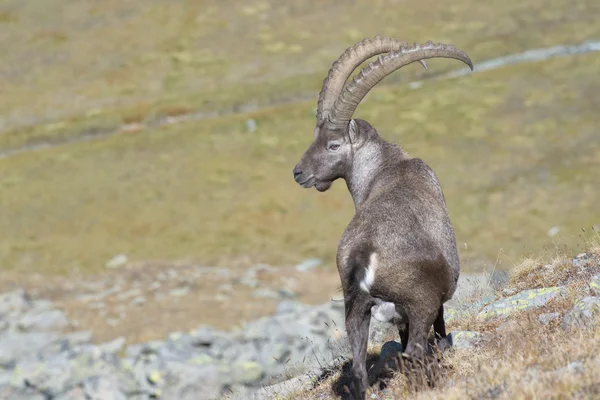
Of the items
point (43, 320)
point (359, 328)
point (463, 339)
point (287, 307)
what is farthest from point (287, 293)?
point (359, 328)

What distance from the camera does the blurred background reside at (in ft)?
113

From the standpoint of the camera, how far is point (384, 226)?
10.3m

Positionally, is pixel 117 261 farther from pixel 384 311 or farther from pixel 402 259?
pixel 402 259

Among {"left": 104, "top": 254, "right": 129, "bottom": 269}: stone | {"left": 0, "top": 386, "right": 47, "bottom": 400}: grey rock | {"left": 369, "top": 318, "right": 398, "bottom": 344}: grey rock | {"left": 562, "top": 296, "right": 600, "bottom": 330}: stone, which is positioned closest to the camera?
{"left": 562, "top": 296, "right": 600, "bottom": 330}: stone

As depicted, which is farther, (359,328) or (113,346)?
(113,346)

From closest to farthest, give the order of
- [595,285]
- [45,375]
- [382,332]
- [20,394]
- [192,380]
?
[595,285] → [382,332] → [192,380] → [20,394] → [45,375]

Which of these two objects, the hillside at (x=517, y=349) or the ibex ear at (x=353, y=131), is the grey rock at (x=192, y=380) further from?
the ibex ear at (x=353, y=131)

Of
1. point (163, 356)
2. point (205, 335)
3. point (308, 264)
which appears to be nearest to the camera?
point (163, 356)

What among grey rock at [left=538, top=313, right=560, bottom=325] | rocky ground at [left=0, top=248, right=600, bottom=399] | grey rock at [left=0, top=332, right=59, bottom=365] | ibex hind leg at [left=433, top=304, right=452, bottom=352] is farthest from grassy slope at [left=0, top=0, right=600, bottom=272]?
ibex hind leg at [left=433, top=304, right=452, bottom=352]

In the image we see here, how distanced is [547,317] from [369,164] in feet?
12.2

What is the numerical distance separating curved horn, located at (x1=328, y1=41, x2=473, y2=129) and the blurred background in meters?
14.4

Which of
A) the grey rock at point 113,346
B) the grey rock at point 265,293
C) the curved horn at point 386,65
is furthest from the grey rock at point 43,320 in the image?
the curved horn at point 386,65

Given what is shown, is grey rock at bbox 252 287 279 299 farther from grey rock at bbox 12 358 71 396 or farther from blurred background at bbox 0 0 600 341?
grey rock at bbox 12 358 71 396

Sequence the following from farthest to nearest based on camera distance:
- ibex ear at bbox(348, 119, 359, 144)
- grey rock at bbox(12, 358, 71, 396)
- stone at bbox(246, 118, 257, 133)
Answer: stone at bbox(246, 118, 257, 133)
grey rock at bbox(12, 358, 71, 396)
ibex ear at bbox(348, 119, 359, 144)
